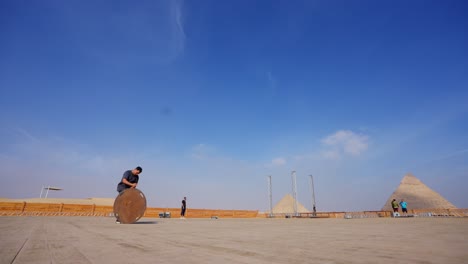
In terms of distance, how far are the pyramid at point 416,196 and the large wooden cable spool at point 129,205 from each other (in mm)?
97069

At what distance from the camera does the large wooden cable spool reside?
6.36 m

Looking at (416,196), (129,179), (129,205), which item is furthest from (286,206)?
(129,205)

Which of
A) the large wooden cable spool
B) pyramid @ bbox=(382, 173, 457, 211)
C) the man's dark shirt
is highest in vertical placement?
pyramid @ bbox=(382, 173, 457, 211)

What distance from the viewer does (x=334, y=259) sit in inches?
68.1

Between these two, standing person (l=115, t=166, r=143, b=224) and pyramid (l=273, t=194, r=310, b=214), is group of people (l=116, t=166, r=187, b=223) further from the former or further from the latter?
pyramid (l=273, t=194, r=310, b=214)

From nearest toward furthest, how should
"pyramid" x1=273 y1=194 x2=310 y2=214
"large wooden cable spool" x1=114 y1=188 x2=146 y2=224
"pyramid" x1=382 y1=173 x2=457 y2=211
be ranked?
"large wooden cable spool" x1=114 y1=188 x2=146 y2=224 → "pyramid" x1=382 y1=173 x2=457 y2=211 → "pyramid" x1=273 y1=194 x2=310 y2=214

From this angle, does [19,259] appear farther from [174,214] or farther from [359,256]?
[174,214]

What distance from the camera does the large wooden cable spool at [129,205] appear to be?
6363mm

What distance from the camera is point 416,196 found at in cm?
8581

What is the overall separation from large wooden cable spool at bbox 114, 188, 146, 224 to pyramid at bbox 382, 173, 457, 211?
9707 centimetres

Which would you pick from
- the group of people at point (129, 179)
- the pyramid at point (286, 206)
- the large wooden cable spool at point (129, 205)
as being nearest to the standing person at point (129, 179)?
the group of people at point (129, 179)

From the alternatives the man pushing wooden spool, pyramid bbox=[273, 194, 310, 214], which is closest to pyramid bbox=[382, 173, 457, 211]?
pyramid bbox=[273, 194, 310, 214]

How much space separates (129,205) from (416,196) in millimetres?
109406

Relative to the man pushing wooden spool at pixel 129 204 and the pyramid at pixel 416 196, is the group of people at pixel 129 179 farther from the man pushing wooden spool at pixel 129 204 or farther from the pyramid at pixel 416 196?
the pyramid at pixel 416 196
